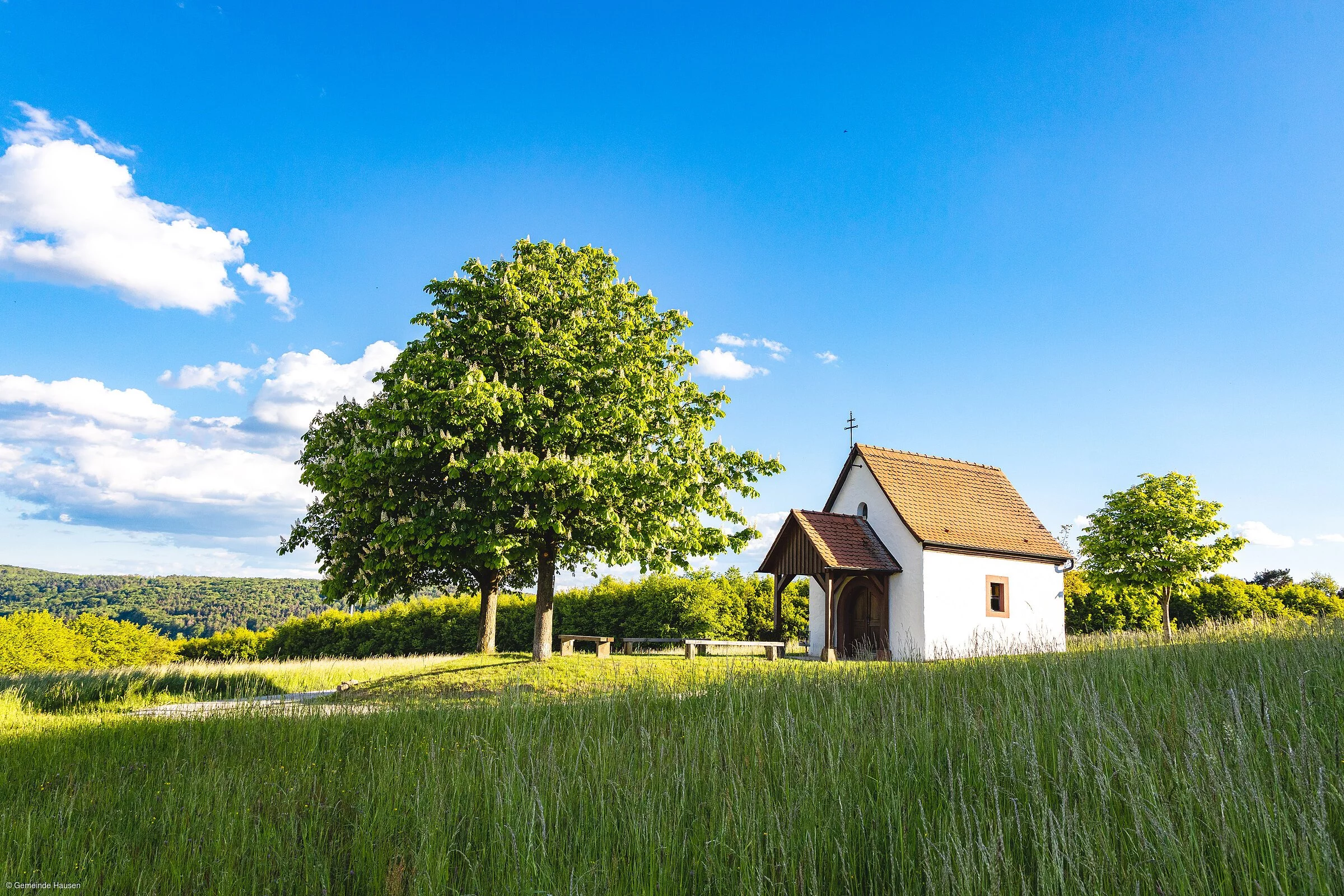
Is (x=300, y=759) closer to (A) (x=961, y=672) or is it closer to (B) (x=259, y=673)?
(A) (x=961, y=672)

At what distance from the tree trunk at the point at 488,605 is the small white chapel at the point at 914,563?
30.8ft

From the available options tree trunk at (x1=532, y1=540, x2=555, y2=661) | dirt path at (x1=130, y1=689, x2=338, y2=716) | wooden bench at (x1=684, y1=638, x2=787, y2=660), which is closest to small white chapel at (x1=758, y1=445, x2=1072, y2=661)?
wooden bench at (x1=684, y1=638, x2=787, y2=660)

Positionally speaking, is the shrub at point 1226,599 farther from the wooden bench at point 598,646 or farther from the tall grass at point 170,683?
the tall grass at point 170,683

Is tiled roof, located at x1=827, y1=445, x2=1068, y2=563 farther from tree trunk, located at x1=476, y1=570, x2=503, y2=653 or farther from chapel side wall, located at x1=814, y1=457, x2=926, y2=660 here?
tree trunk, located at x1=476, y1=570, x2=503, y2=653

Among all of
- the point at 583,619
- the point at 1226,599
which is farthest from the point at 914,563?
the point at 1226,599

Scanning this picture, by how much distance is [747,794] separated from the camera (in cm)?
404

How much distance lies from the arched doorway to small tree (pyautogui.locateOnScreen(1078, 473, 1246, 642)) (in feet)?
36.9

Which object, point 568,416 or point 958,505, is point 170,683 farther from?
point 958,505

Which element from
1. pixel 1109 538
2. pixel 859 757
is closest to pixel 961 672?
pixel 859 757

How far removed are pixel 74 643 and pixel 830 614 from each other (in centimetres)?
4762

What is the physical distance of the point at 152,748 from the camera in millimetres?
7207

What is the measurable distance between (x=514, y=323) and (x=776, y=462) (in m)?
7.51

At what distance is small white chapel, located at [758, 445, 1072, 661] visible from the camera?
A: 22484 millimetres

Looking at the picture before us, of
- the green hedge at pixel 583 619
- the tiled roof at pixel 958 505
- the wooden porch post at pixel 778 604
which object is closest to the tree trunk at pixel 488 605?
Result: the green hedge at pixel 583 619
